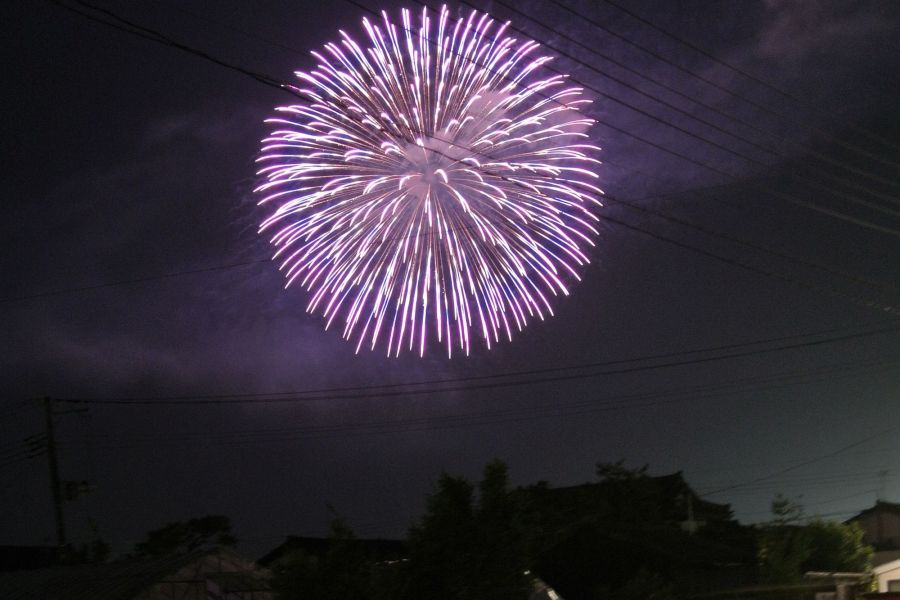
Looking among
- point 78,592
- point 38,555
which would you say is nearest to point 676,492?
point 38,555

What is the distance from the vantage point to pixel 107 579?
25.2 m

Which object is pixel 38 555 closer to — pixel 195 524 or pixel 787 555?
pixel 195 524

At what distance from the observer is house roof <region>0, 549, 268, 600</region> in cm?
2434

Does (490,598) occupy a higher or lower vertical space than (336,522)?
lower

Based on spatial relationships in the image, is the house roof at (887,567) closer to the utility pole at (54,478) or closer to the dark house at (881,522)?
the dark house at (881,522)

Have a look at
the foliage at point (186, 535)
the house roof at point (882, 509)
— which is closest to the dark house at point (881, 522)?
the house roof at point (882, 509)

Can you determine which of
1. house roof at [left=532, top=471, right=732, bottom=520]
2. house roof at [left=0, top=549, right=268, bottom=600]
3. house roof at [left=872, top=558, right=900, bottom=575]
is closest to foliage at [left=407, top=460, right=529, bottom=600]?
house roof at [left=0, top=549, right=268, bottom=600]

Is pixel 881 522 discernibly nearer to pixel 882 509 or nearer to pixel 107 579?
pixel 882 509

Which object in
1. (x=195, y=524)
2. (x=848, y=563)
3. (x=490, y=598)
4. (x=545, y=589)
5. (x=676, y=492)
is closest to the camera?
(x=490, y=598)

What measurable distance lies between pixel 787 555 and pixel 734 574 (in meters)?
1.72

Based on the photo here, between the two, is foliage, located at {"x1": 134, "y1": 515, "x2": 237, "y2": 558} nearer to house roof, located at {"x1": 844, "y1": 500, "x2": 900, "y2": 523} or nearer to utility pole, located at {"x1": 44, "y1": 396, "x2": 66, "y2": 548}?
utility pole, located at {"x1": 44, "y1": 396, "x2": 66, "y2": 548}

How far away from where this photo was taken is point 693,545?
33719 mm

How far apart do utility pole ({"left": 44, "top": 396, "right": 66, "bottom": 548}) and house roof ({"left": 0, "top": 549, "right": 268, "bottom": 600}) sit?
616 centimetres

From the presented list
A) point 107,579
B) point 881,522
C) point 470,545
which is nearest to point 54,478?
point 107,579
